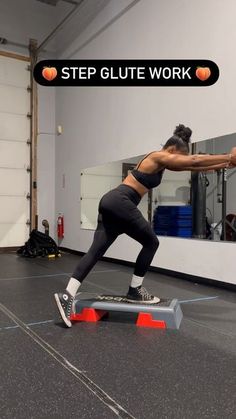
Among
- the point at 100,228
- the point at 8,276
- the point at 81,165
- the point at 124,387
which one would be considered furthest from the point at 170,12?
the point at 124,387

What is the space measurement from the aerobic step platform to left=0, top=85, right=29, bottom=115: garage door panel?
18.3ft

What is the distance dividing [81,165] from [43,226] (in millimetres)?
1701

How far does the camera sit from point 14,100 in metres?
7.17

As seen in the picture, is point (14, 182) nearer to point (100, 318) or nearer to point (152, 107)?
point (152, 107)

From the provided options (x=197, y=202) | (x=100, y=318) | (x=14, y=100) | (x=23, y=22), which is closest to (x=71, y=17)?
(x=23, y=22)

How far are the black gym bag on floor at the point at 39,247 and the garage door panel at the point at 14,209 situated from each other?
1024 millimetres

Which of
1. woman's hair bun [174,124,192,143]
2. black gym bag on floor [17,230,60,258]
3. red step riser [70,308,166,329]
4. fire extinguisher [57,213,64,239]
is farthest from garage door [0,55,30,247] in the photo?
woman's hair bun [174,124,192,143]

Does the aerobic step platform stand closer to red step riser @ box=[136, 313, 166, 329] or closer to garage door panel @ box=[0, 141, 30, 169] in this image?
red step riser @ box=[136, 313, 166, 329]

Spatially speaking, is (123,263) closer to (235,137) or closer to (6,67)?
(235,137)

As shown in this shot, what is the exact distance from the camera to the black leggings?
2.41m

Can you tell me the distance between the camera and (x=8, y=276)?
4.27m

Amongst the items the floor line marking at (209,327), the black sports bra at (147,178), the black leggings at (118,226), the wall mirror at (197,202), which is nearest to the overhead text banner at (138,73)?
the wall mirror at (197,202)

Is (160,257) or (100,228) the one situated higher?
(100,228)

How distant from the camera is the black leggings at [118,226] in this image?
241 cm
